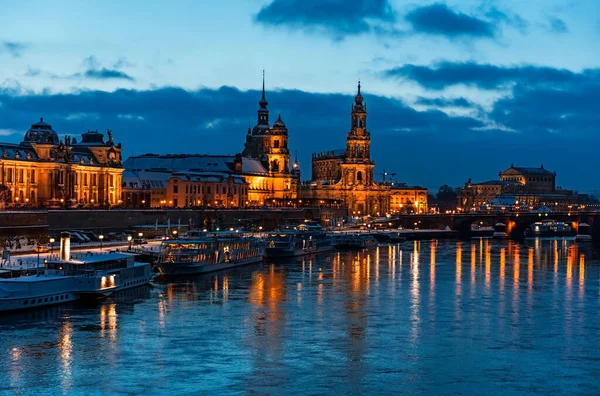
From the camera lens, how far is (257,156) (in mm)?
187375

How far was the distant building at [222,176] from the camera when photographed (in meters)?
148

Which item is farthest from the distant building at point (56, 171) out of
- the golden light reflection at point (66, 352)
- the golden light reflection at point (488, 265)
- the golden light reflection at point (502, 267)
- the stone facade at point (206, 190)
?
the golden light reflection at point (66, 352)

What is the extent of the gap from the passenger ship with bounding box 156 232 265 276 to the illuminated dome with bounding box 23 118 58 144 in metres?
44.6

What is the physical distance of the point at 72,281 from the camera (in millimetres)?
53375

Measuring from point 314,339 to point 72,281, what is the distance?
16.7 metres

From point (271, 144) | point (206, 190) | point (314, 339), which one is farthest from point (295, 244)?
point (271, 144)

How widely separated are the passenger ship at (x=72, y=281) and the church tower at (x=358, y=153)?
115497mm

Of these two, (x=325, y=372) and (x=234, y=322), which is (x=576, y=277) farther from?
(x=325, y=372)

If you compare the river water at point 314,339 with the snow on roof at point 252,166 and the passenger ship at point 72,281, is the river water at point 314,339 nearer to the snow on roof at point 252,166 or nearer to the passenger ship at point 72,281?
the passenger ship at point 72,281

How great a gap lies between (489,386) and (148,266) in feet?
108

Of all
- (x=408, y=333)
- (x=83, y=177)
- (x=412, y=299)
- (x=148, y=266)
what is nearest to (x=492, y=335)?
(x=408, y=333)

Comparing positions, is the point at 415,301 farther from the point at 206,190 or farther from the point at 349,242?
the point at 206,190

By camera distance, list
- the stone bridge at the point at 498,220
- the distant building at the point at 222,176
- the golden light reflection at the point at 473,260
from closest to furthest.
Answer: the golden light reflection at the point at 473,260 < the distant building at the point at 222,176 < the stone bridge at the point at 498,220

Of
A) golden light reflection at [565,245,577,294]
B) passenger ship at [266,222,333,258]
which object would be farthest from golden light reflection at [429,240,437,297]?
passenger ship at [266,222,333,258]
